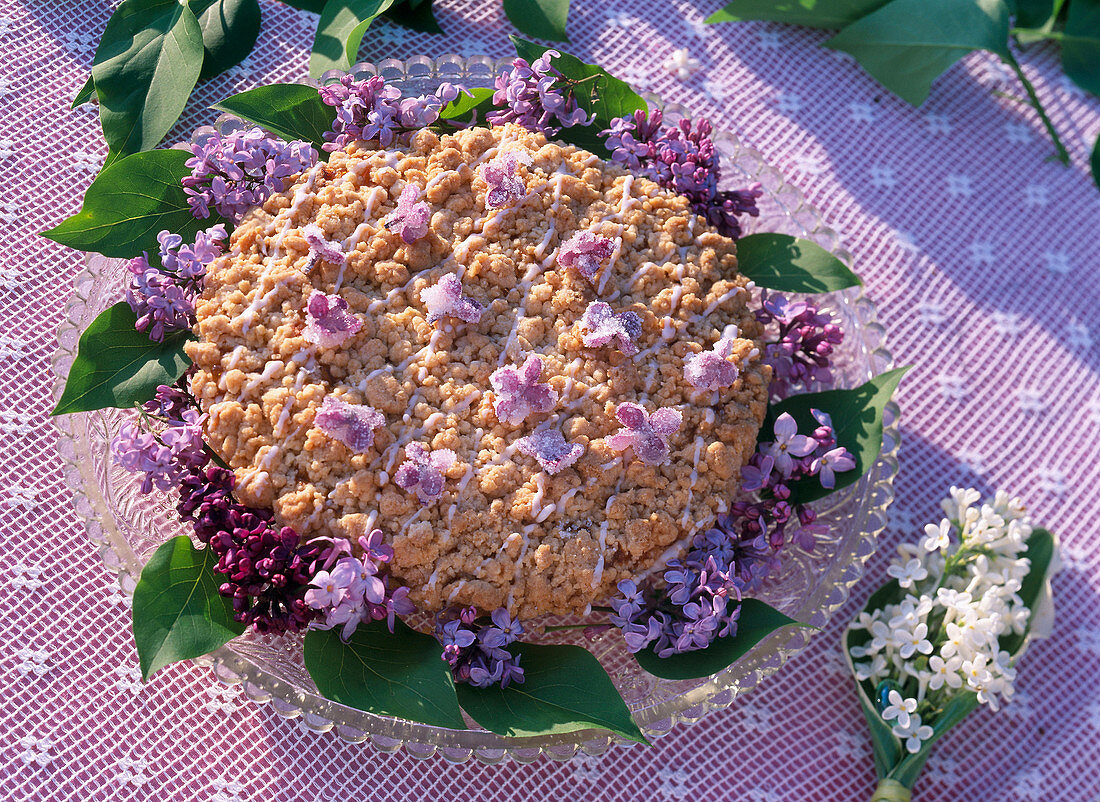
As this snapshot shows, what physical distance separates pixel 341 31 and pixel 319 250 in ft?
2.26

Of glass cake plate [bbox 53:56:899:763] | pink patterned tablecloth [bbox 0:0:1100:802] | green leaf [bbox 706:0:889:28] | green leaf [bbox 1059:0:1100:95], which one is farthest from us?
green leaf [bbox 1059:0:1100:95]

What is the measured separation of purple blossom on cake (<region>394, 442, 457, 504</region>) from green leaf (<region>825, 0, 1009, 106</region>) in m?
1.55

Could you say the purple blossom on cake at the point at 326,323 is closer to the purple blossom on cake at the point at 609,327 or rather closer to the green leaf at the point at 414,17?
the purple blossom on cake at the point at 609,327

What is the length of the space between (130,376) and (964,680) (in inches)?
61.1

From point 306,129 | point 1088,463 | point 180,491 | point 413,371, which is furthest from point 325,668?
point 1088,463

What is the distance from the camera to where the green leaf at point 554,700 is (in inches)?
53.2

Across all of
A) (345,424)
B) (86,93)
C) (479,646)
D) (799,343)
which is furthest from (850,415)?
(86,93)

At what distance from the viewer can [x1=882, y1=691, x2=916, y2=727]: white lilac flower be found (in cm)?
164

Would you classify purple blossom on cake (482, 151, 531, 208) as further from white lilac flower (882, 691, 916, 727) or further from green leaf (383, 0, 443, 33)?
white lilac flower (882, 691, 916, 727)

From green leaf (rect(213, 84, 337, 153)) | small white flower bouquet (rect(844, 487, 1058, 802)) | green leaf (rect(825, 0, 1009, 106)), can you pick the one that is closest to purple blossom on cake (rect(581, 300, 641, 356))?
green leaf (rect(213, 84, 337, 153))

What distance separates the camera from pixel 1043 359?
217 cm

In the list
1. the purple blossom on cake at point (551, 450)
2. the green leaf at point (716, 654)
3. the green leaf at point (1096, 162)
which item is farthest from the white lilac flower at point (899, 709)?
the green leaf at point (1096, 162)

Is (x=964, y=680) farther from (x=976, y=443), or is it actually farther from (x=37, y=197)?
(x=37, y=197)

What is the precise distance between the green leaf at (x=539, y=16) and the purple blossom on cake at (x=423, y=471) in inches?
45.8
